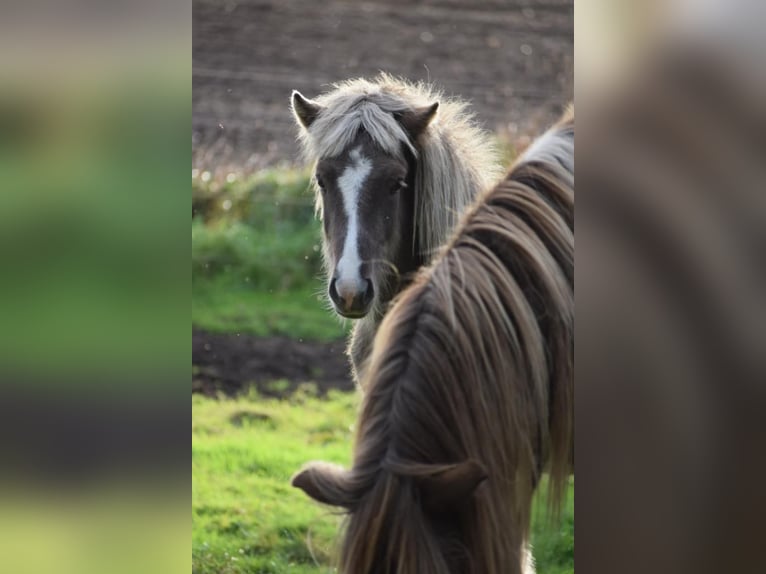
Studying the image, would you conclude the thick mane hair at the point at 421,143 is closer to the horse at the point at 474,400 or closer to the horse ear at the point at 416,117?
the horse ear at the point at 416,117

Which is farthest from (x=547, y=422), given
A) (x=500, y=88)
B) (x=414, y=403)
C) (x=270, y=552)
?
(x=500, y=88)

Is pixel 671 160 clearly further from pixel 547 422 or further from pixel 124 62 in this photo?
pixel 124 62

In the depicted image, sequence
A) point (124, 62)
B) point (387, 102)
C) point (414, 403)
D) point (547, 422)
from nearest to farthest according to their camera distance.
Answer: point (124, 62), point (414, 403), point (547, 422), point (387, 102)

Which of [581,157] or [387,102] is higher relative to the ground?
[387,102]

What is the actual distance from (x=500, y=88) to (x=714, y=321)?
5.35ft

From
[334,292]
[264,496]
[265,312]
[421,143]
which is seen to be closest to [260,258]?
[265,312]

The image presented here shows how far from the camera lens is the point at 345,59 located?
2.94 m

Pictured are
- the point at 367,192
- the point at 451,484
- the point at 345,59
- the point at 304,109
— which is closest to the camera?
the point at 451,484

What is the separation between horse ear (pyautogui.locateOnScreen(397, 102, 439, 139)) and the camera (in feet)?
6.18

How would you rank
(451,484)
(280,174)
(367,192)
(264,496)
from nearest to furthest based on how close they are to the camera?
(451,484) < (367,192) < (264,496) < (280,174)

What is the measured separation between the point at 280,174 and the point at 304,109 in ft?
3.00

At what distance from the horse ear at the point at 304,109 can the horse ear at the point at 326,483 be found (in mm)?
928

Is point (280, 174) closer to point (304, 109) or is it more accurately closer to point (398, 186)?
point (304, 109)

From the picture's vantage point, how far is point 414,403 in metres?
1.31
